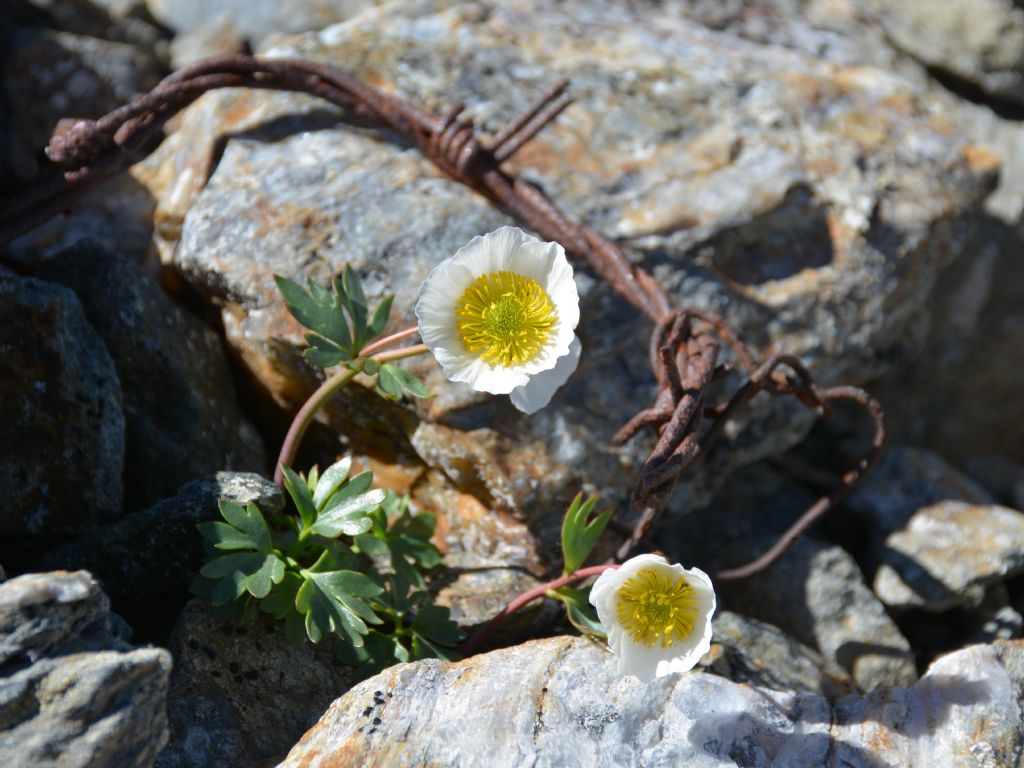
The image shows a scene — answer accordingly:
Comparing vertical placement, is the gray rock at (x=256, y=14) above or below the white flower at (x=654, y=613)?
above

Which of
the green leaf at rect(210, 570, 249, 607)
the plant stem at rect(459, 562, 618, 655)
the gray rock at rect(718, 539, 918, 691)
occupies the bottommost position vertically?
the gray rock at rect(718, 539, 918, 691)

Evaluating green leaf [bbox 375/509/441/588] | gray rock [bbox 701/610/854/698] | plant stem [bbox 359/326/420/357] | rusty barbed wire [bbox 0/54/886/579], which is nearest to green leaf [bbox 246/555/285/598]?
green leaf [bbox 375/509/441/588]

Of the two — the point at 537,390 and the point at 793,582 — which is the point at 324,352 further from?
the point at 793,582

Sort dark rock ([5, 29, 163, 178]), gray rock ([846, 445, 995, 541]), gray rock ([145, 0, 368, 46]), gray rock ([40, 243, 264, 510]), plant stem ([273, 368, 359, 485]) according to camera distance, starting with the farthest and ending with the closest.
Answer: gray rock ([145, 0, 368, 46])
dark rock ([5, 29, 163, 178])
gray rock ([846, 445, 995, 541])
gray rock ([40, 243, 264, 510])
plant stem ([273, 368, 359, 485])

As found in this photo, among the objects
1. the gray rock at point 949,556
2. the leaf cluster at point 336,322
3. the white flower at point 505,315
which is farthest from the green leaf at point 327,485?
the gray rock at point 949,556

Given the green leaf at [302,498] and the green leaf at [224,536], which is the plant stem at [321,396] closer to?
the green leaf at [302,498]

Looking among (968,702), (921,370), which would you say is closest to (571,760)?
(968,702)

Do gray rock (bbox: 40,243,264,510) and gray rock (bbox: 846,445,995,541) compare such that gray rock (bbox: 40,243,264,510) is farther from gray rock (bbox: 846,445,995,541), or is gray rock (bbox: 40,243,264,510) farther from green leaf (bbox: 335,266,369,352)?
gray rock (bbox: 846,445,995,541)
